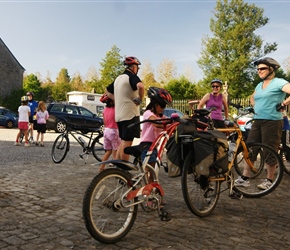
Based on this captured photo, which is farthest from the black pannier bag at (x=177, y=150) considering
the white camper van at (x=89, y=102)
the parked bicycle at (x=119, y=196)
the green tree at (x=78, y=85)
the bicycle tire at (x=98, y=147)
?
the green tree at (x=78, y=85)

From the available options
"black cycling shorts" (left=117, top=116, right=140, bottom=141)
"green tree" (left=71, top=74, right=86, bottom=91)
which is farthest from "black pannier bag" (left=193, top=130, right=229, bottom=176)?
"green tree" (left=71, top=74, right=86, bottom=91)

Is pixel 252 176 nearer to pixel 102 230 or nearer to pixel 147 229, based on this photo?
pixel 147 229

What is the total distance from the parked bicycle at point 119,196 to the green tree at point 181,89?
3229 centimetres

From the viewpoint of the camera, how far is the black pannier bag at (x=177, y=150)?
3773 millimetres

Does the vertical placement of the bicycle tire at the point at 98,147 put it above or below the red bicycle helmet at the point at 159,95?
below

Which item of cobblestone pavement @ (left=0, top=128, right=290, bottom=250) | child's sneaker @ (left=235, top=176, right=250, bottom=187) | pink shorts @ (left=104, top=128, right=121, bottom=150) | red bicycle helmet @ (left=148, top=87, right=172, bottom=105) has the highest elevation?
red bicycle helmet @ (left=148, top=87, right=172, bottom=105)

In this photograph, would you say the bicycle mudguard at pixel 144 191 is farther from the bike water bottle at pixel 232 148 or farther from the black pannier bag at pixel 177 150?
the bike water bottle at pixel 232 148

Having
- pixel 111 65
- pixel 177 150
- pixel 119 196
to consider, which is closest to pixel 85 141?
pixel 177 150

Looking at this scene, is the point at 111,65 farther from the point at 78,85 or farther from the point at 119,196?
the point at 119,196

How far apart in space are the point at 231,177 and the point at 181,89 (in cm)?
3165

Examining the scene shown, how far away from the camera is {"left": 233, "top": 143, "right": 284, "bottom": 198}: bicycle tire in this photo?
201 inches

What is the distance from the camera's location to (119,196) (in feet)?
10.7

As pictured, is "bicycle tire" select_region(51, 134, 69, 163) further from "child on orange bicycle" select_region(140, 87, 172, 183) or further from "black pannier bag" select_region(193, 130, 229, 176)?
"black pannier bag" select_region(193, 130, 229, 176)

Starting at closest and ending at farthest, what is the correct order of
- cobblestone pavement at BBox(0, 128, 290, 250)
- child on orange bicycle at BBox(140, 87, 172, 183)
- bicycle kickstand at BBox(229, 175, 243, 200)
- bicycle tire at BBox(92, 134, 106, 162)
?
cobblestone pavement at BBox(0, 128, 290, 250)
child on orange bicycle at BBox(140, 87, 172, 183)
bicycle kickstand at BBox(229, 175, 243, 200)
bicycle tire at BBox(92, 134, 106, 162)
